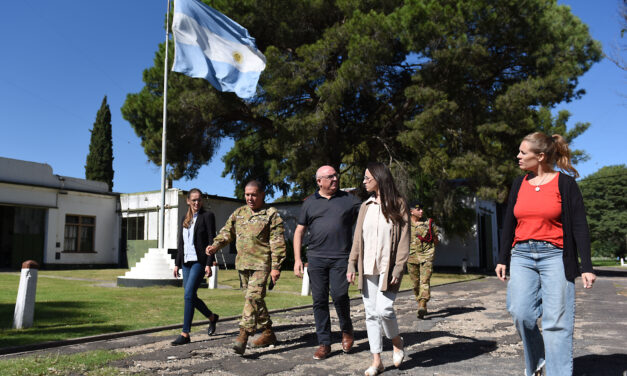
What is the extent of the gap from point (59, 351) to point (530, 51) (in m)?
21.2

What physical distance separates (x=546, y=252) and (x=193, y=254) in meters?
3.99

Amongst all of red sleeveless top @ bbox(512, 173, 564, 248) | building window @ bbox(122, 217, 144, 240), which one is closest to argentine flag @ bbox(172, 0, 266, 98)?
red sleeveless top @ bbox(512, 173, 564, 248)

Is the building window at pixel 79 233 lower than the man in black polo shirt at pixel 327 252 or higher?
higher

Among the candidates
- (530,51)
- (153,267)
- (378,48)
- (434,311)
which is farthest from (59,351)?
(530,51)

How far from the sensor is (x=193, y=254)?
6.01 metres

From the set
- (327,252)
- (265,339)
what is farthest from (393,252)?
(265,339)

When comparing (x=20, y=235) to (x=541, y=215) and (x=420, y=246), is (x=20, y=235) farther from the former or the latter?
Answer: (x=541, y=215)

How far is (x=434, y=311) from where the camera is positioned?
908 cm

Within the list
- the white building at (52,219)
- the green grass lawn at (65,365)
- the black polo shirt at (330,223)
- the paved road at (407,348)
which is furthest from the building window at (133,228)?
the black polo shirt at (330,223)

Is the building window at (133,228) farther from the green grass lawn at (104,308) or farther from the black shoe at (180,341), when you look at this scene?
the black shoe at (180,341)

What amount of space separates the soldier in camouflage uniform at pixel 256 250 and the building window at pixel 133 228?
76.7 feet

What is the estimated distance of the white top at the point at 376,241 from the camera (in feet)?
14.9

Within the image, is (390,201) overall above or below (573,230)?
above

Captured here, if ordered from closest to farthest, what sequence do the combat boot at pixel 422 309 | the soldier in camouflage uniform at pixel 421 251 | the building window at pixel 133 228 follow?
the combat boot at pixel 422 309 < the soldier in camouflage uniform at pixel 421 251 < the building window at pixel 133 228
